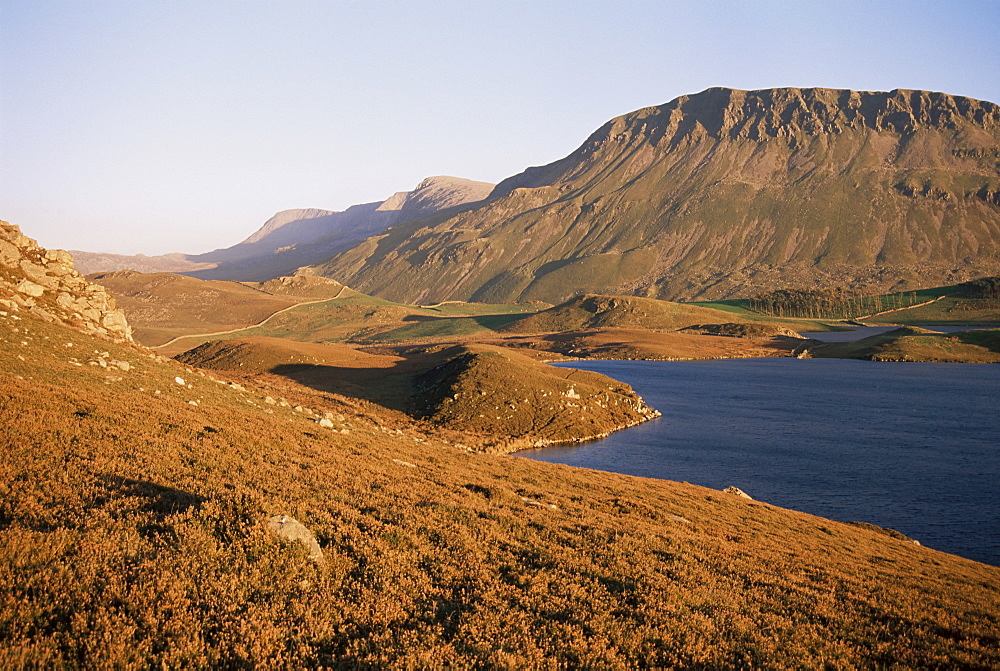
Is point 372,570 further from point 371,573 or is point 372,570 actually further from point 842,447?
point 842,447

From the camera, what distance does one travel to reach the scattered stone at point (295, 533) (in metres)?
14.0

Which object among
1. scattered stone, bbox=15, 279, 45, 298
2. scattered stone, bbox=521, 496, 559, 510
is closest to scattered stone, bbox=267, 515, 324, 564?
scattered stone, bbox=521, 496, 559, 510

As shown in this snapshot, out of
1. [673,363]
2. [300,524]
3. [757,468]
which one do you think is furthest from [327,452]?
[673,363]

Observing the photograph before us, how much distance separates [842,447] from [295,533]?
73.6m

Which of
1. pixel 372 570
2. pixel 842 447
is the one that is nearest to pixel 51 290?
pixel 372 570

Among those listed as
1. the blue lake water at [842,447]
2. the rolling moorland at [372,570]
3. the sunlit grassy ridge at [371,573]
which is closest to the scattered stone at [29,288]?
the rolling moorland at [372,570]

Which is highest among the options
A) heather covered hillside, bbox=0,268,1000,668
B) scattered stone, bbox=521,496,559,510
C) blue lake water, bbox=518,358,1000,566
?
heather covered hillside, bbox=0,268,1000,668

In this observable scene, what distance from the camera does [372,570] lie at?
13.9 m

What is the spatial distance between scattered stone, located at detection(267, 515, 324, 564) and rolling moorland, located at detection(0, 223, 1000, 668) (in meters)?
0.07

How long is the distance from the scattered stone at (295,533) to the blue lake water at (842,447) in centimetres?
4401

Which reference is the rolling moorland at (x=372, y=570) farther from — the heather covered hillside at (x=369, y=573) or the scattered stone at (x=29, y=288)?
the scattered stone at (x=29, y=288)

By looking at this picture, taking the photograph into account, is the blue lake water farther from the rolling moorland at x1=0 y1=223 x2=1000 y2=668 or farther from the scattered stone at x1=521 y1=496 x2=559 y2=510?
the scattered stone at x1=521 y1=496 x2=559 y2=510

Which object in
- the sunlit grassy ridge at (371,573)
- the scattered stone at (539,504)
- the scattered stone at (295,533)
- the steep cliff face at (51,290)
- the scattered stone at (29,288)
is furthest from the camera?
the scattered stone at (29,288)

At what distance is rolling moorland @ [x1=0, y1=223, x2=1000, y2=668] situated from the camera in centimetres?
1071
